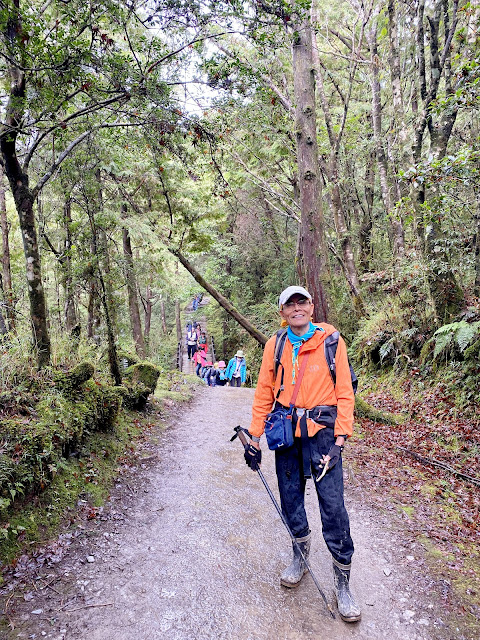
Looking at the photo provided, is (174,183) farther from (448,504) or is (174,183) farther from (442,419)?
(448,504)

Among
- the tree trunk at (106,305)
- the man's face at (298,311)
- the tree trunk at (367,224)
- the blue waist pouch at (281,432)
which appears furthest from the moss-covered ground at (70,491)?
the tree trunk at (367,224)

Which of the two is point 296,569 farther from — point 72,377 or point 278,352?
point 72,377

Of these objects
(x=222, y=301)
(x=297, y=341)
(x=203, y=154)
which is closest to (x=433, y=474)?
(x=297, y=341)

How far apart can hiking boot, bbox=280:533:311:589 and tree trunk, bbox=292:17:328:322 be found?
179 inches

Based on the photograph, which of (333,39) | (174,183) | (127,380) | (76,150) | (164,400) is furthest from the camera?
(333,39)

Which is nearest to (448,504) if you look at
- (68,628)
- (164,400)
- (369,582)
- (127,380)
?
(369,582)

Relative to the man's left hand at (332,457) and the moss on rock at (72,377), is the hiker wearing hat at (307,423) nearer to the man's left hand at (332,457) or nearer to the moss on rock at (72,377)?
the man's left hand at (332,457)

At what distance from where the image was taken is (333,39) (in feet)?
43.5

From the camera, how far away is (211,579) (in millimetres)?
3301

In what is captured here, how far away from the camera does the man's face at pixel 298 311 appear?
3.11 metres

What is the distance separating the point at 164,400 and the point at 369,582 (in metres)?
6.81

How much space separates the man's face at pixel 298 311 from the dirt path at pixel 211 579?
2.15m

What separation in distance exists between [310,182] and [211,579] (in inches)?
247

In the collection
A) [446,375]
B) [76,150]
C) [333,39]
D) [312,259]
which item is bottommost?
[446,375]
